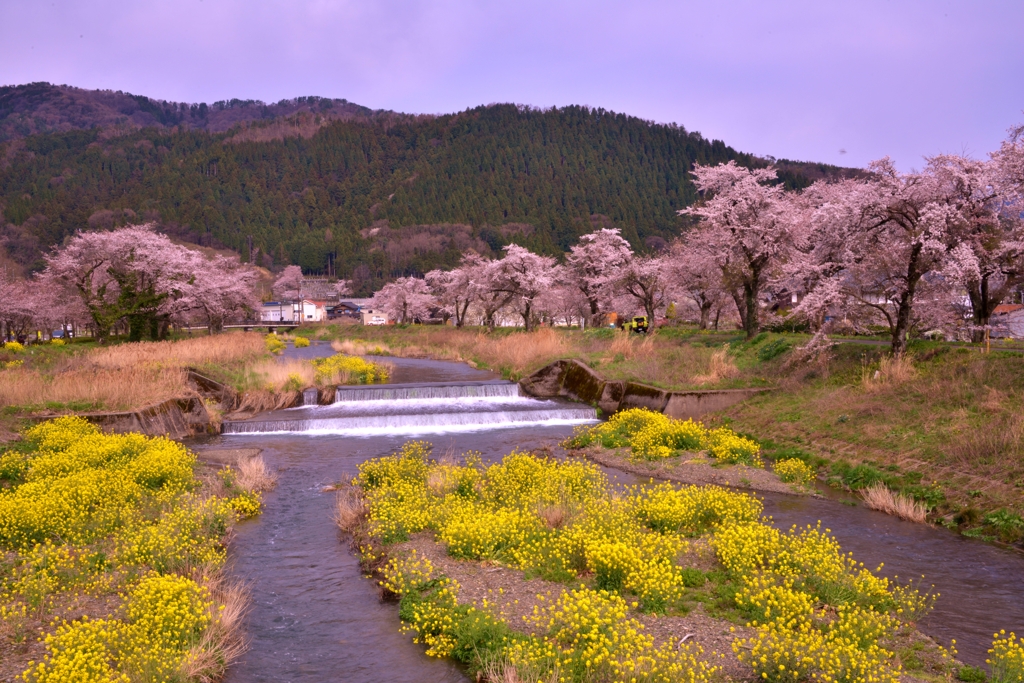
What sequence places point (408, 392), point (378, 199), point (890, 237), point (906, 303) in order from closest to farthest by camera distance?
point (906, 303) < point (890, 237) < point (408, 392) < point (378, 199)

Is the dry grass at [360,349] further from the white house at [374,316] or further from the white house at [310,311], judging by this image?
the white house at [310,311]

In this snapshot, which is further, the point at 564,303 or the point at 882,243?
the point at 564,303

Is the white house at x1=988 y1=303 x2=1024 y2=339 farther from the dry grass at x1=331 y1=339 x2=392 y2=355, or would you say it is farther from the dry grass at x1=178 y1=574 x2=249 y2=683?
the dry grass at x1=331 y1=339 x2=392 y2=355

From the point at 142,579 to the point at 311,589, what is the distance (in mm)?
2330

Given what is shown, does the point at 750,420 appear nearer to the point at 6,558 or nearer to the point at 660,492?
Result: the point at 660,492

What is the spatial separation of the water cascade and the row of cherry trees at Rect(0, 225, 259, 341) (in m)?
21.3

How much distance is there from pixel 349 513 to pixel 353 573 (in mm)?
2045

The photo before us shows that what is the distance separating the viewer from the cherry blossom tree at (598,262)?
158 ft

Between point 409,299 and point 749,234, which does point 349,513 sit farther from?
point 409,299

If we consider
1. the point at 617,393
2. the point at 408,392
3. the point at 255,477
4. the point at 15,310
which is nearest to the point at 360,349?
the point at 15,310

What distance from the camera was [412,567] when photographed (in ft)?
31.0

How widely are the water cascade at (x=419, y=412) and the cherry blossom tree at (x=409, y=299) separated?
189 ft

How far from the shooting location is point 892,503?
12.6 m

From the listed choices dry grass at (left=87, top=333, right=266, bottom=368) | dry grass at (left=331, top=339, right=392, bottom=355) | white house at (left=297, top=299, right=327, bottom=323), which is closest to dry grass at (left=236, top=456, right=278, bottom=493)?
dry grass at (left=87, top=333, right=266, bottom=368)
